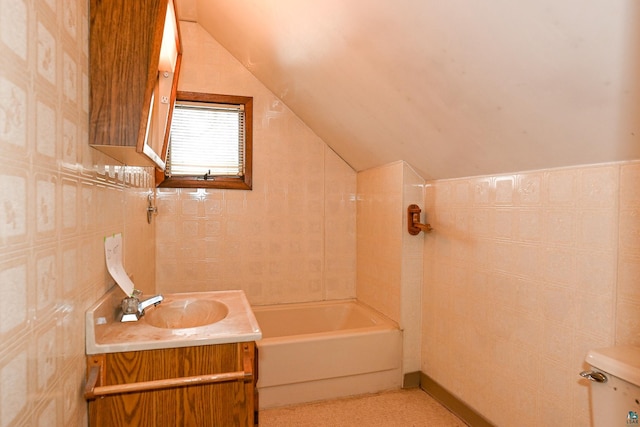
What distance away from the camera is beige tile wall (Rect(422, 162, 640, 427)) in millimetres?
1381

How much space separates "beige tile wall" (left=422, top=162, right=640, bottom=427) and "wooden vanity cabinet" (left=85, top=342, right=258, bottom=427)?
49.1 inches

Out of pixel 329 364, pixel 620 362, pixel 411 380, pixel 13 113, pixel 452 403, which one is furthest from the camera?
pixel 411 380

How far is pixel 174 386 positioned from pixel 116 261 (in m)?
0.58

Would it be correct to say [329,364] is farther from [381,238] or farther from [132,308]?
[132,308]

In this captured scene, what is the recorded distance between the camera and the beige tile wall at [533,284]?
138cm

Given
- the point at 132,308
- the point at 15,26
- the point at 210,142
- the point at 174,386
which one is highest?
the point at 210,142

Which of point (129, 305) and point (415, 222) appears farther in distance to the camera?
point (415, 222)

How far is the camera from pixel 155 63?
122cm

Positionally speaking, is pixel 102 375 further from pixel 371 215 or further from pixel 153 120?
pixel 371 215

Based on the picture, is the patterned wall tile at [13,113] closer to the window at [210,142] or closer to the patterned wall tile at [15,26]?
the patterned wall tile at [15,26]

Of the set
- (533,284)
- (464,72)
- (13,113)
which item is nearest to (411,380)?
(533,284)

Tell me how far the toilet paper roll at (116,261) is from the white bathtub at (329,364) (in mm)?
1042

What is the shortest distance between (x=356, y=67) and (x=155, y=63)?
3.42 ft

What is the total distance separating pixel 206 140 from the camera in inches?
116
